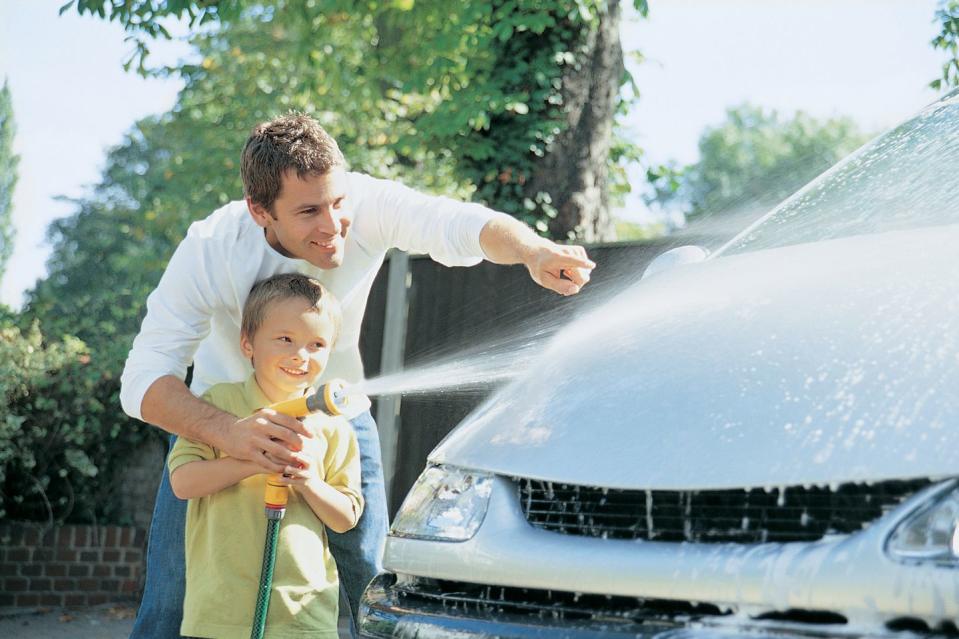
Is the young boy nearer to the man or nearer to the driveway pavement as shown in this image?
the man

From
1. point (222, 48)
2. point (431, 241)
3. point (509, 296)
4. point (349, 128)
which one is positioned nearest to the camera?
point (431, 241)

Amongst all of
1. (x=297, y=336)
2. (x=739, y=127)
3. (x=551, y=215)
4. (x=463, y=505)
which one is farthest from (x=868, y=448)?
(x=739, y=127)

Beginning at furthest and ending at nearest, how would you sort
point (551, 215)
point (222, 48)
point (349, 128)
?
point (222, 48)
point (349, 128)
point (551, 215)

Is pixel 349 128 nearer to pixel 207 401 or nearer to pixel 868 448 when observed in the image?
pixel 207 401

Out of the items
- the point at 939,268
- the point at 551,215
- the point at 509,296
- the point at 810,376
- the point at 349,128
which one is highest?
the point at 349,128

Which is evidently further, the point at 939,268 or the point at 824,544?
the point at 939,268

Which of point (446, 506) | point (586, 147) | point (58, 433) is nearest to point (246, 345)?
point (446, 506)

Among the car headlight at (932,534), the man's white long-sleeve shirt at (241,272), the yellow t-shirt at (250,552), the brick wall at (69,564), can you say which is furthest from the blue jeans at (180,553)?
the brick wall at (69,564)

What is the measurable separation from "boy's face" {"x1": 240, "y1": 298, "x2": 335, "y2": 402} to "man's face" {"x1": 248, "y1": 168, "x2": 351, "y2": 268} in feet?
0.66

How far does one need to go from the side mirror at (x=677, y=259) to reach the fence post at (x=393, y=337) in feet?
12.7

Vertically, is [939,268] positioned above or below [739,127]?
below

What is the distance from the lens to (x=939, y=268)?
81.0 inches

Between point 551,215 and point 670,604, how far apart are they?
742cm

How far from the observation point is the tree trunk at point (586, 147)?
30.0ft
